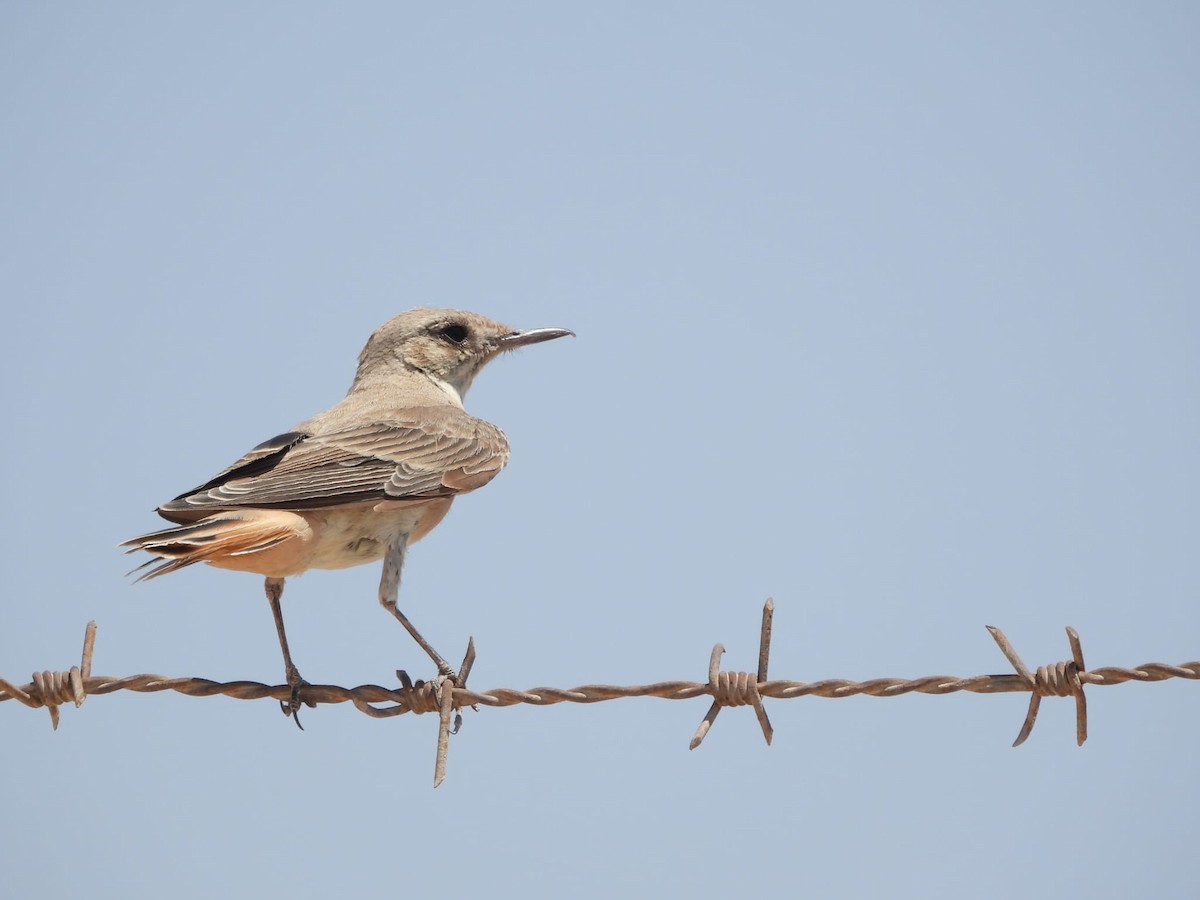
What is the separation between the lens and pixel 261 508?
20.4 ft

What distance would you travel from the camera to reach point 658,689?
453cm

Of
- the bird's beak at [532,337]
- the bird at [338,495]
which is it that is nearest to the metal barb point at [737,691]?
the bird at [338,495]

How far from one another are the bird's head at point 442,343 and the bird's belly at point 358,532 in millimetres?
2074

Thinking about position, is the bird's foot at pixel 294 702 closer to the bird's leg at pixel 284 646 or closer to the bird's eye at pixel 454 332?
the bird's leg at pixel 284 646

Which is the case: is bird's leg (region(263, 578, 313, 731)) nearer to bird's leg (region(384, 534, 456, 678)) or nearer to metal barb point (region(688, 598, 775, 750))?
bird's leg (region(384, 534, 456, 678))

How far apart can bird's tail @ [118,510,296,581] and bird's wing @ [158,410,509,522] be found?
0.12m

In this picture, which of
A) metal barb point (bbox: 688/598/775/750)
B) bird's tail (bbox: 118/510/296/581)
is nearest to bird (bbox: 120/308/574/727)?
bird's tail (bbox: 118/510/296/581)

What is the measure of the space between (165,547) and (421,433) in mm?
2110

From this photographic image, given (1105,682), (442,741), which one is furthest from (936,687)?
(442,741)

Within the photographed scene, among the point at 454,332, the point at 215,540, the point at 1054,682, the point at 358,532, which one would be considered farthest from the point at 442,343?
the point at 1054,682

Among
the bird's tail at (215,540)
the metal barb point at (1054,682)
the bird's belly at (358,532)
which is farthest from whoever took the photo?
Answer: the bird's belly at (358,532)

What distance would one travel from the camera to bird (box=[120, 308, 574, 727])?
596 centimetres

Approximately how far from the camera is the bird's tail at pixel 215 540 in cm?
548

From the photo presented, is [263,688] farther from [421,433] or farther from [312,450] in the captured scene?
[421,433]
